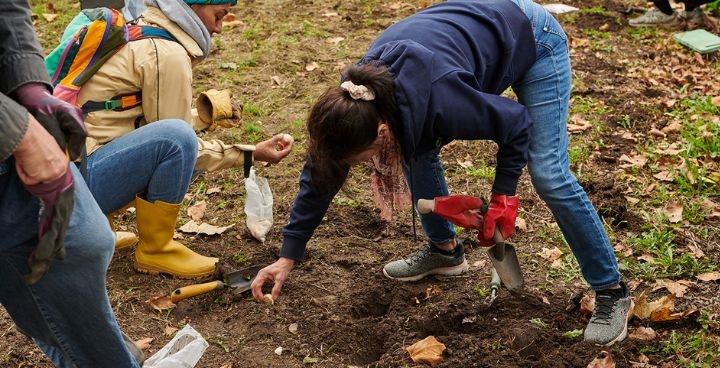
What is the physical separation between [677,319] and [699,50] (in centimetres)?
360

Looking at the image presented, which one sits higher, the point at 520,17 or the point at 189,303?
the point at 520,17

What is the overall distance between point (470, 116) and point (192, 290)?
1.59 metres

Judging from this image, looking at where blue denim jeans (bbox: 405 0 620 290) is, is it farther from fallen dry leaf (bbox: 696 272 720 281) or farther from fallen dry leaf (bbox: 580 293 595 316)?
fallen dry leaf (bbox: 696 272 720 281)

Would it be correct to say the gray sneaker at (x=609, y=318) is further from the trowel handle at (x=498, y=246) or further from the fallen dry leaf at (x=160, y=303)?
the fallen dry leaf at (x=160, y=303)

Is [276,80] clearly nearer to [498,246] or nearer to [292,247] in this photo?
[292,247]

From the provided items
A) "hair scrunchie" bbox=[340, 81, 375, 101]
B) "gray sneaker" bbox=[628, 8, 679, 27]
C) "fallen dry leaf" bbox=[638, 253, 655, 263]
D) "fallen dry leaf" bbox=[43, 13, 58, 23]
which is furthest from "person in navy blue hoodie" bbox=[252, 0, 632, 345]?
"fallen dry leaf" bbox=[43, 13, 58, 23]

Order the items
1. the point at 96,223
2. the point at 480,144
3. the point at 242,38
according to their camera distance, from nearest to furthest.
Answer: the point at 96,223
the point at 480,144
the point at 242,38

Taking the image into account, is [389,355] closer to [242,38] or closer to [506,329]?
[506,329]

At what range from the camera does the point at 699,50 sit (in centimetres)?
641

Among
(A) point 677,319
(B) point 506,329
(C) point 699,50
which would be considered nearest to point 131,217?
(B) point 506,329

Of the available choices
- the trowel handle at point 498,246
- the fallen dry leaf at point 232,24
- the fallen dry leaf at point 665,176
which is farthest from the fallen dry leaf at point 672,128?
the fallen dry leaf at point 232,24

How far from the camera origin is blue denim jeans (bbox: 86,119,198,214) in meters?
3.53

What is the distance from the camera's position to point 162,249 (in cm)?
388

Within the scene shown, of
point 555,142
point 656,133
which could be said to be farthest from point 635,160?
point 555,142
